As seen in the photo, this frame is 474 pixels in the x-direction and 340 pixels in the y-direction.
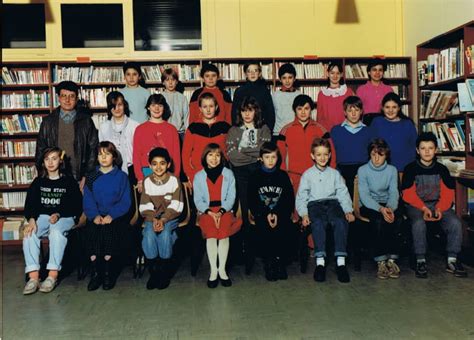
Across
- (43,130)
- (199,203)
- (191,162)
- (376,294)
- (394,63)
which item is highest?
(394,63)

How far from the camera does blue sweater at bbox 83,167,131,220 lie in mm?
3607

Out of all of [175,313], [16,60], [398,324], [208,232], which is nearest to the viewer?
[398,324]

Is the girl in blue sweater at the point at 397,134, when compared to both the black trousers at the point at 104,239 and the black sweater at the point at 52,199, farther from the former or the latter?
the black sweater at the point at 52,199

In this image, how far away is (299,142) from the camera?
13.3 ft

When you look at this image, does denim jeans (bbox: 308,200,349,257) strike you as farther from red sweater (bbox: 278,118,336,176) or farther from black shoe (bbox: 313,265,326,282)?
red sweater (bbox: 278,118,336,176)

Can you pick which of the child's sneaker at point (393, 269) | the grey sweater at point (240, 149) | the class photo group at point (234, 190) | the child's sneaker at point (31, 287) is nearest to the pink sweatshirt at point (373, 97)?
the class photo group at point (234, 190)

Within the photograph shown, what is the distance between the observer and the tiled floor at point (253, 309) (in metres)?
2.44

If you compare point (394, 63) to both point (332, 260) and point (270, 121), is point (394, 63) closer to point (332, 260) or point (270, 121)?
point (270, 121)

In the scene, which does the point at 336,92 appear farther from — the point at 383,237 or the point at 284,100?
the point at 383,237

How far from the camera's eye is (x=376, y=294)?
3.02 m

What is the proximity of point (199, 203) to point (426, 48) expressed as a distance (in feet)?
10.7

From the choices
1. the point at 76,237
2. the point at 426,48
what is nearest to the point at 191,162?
the point at 76,237

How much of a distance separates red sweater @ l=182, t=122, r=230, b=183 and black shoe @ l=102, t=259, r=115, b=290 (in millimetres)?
973

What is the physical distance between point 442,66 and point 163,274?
333 centimetres
